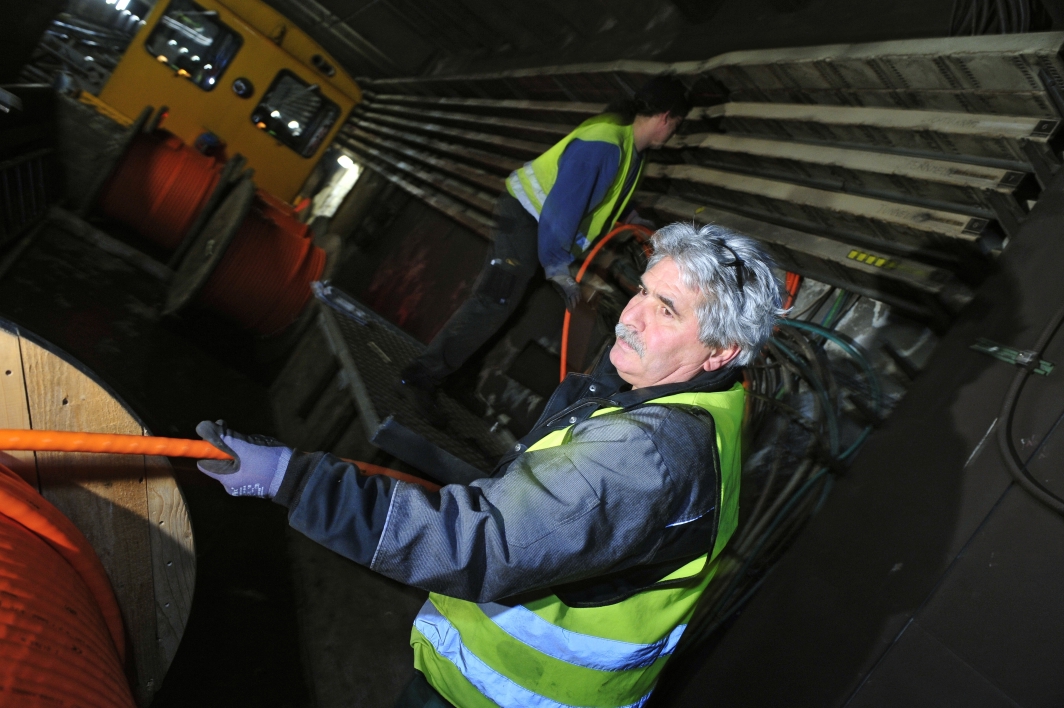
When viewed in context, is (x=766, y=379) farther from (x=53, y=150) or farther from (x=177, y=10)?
(x=177, y=10)

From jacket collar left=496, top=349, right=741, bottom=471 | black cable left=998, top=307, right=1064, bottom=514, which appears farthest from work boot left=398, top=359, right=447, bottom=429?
black cable left=998, top=307, right=1064, bottom=514

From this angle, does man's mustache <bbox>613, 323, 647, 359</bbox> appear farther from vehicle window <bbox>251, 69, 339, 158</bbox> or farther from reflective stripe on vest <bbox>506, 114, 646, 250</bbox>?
vehicle window <bbox>251, 69, 339, 158</bbox>

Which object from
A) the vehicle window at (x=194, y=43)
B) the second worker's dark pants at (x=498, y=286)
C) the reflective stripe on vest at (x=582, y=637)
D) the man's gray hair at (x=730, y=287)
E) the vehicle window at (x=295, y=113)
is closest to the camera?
the reflective stripe on vest at (x=582, y=637)

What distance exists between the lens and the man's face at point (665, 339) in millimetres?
1852

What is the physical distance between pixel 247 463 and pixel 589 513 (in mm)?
771

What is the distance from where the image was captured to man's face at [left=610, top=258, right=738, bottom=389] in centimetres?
185

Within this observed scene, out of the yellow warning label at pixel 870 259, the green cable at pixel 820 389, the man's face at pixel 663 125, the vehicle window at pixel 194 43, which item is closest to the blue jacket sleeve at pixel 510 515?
the green cable at pixel 820 389

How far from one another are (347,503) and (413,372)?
2687 mm

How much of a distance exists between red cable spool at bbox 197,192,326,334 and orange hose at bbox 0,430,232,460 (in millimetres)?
3719

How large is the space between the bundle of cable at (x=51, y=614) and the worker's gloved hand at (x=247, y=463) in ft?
1.45

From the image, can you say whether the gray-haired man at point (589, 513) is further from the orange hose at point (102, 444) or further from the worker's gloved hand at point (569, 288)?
the worker's gloved hand at point (569, 288)

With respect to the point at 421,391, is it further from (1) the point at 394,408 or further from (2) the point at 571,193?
(2) the point at 571,193

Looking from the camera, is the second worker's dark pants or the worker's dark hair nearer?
the worker's dark hair

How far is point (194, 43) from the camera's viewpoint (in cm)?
894
